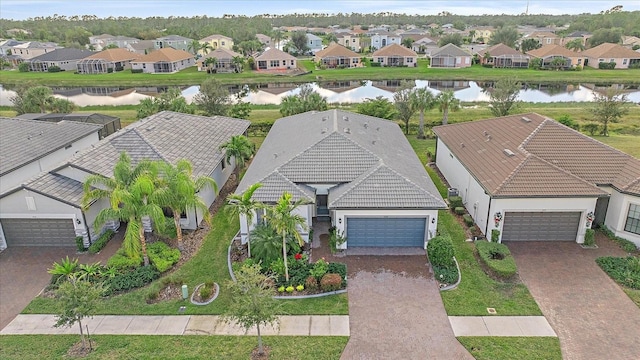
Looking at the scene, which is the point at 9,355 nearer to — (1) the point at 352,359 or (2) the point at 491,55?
(1) the point at 352,359

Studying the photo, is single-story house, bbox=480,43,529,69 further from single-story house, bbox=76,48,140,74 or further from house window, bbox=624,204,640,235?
house window, bbox=624,204,640,235

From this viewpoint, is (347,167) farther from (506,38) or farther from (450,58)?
(506,38)

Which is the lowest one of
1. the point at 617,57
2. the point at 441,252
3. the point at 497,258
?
the point at 497,258

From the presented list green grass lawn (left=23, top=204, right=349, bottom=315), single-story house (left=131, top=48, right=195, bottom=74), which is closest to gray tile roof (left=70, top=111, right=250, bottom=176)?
green grass lawn (left=23, top=204, right=349, bottom=315)

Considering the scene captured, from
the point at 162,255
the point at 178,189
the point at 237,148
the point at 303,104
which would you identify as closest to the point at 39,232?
the point at 162,255

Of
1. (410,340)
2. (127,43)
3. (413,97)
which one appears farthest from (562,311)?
(127,43)

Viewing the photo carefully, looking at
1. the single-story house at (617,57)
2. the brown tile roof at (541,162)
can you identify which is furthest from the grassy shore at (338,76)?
the brown tile roof at (541,162)
